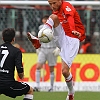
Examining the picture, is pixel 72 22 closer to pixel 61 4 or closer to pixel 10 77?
pixel 61 4

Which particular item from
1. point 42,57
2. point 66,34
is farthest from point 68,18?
point 42,57

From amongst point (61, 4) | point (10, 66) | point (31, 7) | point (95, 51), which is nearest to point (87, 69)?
point (95, 51)

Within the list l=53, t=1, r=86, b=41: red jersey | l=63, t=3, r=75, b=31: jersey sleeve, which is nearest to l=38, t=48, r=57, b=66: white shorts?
l=53, t=1, r=86, b=41: red jersey

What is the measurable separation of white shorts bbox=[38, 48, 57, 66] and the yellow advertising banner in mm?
712

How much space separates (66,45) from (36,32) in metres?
5.47

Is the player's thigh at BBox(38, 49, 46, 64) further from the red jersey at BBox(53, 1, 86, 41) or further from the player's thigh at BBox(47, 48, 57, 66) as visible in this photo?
the red jersey at BBox(53, 1, 86, 41)

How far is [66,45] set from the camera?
935 centimetres

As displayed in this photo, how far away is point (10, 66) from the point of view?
7.64m

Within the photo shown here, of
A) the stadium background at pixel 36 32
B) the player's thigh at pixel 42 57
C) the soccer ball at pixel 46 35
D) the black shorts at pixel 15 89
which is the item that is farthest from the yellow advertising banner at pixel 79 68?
the black shorts at pixel 15 89

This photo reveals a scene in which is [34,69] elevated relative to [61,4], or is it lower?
lower

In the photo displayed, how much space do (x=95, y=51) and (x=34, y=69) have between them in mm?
1897

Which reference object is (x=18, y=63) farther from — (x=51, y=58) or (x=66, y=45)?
(x=51, y=58)

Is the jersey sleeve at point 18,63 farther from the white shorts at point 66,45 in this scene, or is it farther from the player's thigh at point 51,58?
the player's thigh at point 51,58

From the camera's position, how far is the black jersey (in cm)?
759
